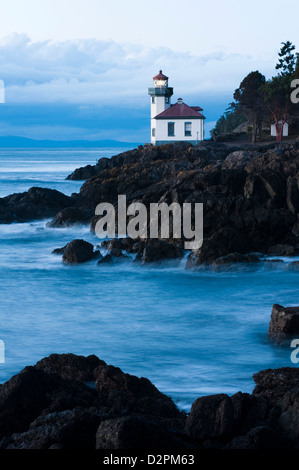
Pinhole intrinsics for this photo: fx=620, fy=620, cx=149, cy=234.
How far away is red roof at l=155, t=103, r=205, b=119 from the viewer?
48.8 meters

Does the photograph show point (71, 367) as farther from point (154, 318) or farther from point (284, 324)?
point (154, 318)

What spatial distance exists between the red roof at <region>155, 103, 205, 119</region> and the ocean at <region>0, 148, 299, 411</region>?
32513mm

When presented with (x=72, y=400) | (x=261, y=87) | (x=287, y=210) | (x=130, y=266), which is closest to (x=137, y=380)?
(x=72, y=400)

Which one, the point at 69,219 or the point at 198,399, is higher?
the point at 69,219

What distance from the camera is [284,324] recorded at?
29.1ft

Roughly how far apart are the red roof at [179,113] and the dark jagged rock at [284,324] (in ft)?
134

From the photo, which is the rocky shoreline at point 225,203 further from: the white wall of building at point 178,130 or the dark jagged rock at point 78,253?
the white wall of building at point 178,130

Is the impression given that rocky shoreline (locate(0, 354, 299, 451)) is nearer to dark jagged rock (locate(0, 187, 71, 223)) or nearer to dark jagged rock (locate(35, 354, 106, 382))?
dark jagged rock (locate(35, 354, 106, 382))

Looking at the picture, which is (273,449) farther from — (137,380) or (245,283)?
(245,283)

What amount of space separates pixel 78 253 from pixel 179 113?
3536 cm

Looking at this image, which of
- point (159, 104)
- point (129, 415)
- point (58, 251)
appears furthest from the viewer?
point (159, 104)

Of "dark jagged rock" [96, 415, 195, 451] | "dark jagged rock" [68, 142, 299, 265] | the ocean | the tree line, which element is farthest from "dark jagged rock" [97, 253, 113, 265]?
the tree line

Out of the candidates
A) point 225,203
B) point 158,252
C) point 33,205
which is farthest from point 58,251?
point 33,205

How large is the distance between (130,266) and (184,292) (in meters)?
2.05
